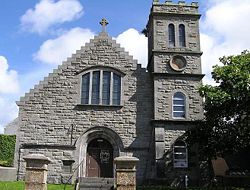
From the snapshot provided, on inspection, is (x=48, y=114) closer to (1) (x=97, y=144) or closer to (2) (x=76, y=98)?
(2) (x=76, y=98)

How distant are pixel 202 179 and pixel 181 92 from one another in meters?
5.41

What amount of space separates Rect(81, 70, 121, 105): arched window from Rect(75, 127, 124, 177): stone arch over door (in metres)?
1.77

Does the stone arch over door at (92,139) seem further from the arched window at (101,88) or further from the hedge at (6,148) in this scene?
the hedge at (6,148)

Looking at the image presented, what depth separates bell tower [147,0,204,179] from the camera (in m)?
20.7

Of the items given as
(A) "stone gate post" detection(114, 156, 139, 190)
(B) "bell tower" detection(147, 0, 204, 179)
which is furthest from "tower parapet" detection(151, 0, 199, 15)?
(A) "stone gate post" detection(114, 156, 139, 190)

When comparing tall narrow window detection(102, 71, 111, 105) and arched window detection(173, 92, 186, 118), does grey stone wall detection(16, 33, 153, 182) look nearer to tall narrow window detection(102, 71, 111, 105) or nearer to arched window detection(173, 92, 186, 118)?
tall narrow window detection(102, 71, 111, 105)

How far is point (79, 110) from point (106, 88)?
219 centimetres

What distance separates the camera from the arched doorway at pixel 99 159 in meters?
21.0

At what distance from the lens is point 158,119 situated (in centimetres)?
2103

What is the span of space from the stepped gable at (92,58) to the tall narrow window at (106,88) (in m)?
0.70

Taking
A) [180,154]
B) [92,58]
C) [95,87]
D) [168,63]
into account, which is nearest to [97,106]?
[95,87]

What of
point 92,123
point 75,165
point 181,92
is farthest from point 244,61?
point 75,165

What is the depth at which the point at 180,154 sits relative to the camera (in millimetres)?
20953

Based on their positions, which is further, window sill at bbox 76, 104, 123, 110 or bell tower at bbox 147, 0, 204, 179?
window sill at bbox 76, 104, 123, 110
